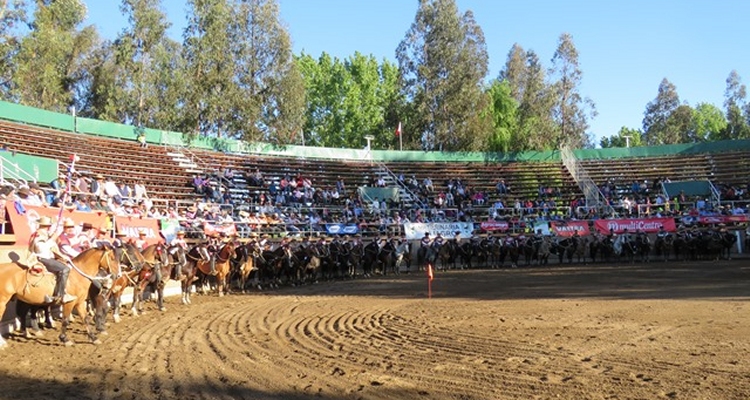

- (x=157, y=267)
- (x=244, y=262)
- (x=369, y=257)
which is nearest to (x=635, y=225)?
(x=369, y=257)

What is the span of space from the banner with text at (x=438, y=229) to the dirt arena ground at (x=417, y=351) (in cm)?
1554

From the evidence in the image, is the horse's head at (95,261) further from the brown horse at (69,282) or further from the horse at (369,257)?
the horse at (369,257)

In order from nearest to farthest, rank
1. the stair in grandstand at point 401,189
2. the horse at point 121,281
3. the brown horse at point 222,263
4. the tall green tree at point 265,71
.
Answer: the horse at point 121,281 < the brown horse at point 222,263 < the stair in grandstand at point 401,189 < the tall green tree at point 265,71

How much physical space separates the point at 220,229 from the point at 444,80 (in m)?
30.5

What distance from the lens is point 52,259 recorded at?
11.3 metres

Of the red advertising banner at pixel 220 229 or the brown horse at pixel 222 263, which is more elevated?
the red advertising banner at pixel 220 229

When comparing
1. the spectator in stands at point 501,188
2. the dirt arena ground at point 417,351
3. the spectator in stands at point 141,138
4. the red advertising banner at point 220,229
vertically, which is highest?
the spectator in stands at point 141,138

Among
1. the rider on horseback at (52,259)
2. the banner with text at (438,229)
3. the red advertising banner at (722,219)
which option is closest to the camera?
the rider on horseback at (52,259)

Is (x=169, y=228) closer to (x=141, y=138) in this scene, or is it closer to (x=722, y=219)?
(x=141, y=138)

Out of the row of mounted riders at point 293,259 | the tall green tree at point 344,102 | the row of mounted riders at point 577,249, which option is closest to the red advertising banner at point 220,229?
the row of mounted riders at point 293,259

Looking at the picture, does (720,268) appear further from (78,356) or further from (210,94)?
(210,94)

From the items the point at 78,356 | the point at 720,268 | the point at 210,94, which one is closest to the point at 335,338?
the point at 78,356

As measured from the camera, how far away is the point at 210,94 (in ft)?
146

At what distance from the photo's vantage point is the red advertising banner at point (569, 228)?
33344 mm
